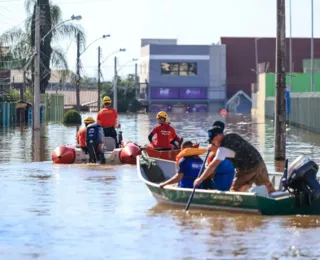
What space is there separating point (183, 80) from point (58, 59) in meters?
47.8

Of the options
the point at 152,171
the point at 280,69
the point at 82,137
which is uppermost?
the point at 280,69

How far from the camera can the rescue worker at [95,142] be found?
23.3 meters

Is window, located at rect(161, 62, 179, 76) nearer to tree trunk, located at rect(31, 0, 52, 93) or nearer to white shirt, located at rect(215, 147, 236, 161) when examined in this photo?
tree trunk, located at rect(31, 0, 52, 93)

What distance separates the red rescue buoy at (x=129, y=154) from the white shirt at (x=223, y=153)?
31.4ft

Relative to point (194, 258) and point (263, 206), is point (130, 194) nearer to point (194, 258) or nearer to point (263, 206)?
point (263, 206)

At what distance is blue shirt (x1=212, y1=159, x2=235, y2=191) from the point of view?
15.1 meters

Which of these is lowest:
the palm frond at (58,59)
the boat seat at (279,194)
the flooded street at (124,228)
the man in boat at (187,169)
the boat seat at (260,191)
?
the flooded street at (124,228)

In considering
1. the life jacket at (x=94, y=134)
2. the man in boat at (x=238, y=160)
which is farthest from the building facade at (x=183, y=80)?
the man in boat at (x=238, y=160)

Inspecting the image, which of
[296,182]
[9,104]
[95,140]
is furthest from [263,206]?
[9,104]

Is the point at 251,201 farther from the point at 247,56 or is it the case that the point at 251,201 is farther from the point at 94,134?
the point at 247,56

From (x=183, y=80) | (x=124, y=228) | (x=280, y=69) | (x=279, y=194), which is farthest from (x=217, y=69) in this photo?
(x=124, y=228)

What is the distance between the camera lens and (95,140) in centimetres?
2355

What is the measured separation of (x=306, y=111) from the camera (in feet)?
175

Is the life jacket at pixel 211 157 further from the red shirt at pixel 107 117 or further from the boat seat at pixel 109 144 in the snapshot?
the boat seat at pixel 109 144
